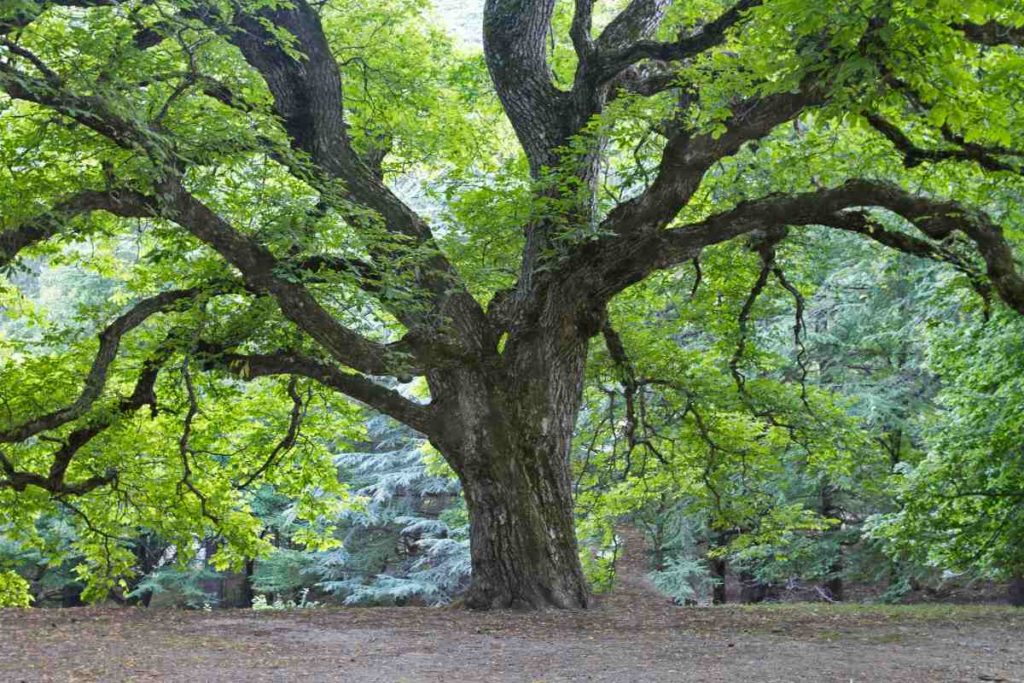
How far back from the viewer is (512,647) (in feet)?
21.9

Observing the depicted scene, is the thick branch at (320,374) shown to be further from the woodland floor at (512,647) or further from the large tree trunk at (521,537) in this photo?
the woodland floor at (512,647)

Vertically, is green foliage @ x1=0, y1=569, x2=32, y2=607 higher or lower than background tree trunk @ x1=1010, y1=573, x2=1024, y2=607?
lower

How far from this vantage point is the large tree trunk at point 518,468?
8.98 m

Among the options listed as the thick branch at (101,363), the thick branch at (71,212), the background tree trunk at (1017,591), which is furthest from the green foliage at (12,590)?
the background tree trunk at (1017,591)

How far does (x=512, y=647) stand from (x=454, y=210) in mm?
5017

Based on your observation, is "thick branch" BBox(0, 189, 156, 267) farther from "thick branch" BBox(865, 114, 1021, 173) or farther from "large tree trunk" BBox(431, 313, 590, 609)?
"thick branch" BBox(865, 114, 1021, 173)

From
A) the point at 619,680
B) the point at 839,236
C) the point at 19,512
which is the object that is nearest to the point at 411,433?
the point at 839,236

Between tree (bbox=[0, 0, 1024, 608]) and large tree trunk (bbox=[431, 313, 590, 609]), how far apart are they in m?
0.02

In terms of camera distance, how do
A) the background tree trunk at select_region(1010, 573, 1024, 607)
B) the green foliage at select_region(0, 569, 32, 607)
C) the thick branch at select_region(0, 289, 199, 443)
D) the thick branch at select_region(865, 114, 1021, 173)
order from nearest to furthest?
the thick branch at select_region(865, 114, 1021, 173) → the thick branch at select_region(0, 289, 199, 443) → the green foliage at select_region(0, 569, 32, 607) → the background tree trunk at select_region(1010, 573, 1024, 607)

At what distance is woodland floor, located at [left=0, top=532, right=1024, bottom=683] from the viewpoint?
5.56 m

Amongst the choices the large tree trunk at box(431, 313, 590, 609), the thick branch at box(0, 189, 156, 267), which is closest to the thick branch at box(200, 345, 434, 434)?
the large tree trunk at box(431, 313, 590, 609)

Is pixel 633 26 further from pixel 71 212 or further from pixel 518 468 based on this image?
pixel 71 212

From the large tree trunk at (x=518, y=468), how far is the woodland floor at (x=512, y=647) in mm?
395

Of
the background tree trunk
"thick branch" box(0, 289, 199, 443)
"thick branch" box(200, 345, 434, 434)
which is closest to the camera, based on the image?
"thick branch" box(0, 289, 199, 443)
